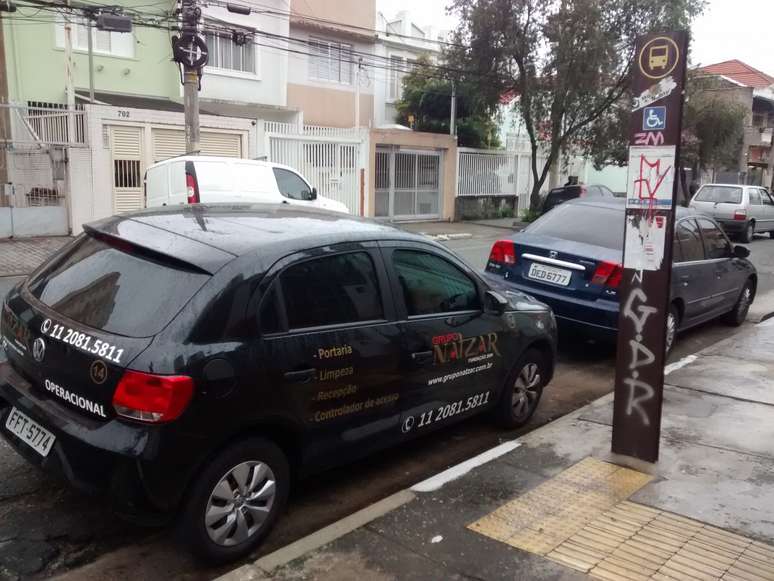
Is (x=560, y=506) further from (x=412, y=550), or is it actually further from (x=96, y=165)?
(x=96, y=165)

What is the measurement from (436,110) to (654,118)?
73.5 feet

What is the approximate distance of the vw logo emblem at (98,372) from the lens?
294cm

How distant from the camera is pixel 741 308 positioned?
9.07 m

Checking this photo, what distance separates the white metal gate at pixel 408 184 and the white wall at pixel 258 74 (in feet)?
13.5

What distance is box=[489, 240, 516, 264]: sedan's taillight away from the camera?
7.20 m

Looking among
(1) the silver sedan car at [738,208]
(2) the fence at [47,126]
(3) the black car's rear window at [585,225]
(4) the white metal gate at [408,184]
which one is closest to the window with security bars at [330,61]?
(4) the white metal gate at [408,184]

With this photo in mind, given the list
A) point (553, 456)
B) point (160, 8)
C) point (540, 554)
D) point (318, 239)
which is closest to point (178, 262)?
point (318, 239)

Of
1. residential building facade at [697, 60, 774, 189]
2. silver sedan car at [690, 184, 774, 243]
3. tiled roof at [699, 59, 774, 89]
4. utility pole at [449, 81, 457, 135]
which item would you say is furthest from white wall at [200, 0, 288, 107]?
tiled roof at [699, 59, 774, 89]

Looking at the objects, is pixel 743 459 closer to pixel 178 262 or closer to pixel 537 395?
pixel 537 395

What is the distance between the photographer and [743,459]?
453 centimetres

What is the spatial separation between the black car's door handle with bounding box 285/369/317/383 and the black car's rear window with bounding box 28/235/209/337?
1.97 feet

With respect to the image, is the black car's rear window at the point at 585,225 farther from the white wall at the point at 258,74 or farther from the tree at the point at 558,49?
the white wall at the point at 258,74

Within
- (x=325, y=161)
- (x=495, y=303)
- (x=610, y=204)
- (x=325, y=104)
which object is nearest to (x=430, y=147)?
(x=325, y=104)

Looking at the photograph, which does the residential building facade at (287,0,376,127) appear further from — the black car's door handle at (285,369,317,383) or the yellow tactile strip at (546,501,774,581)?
the yellow tactile strip at (546,501,774,581)
